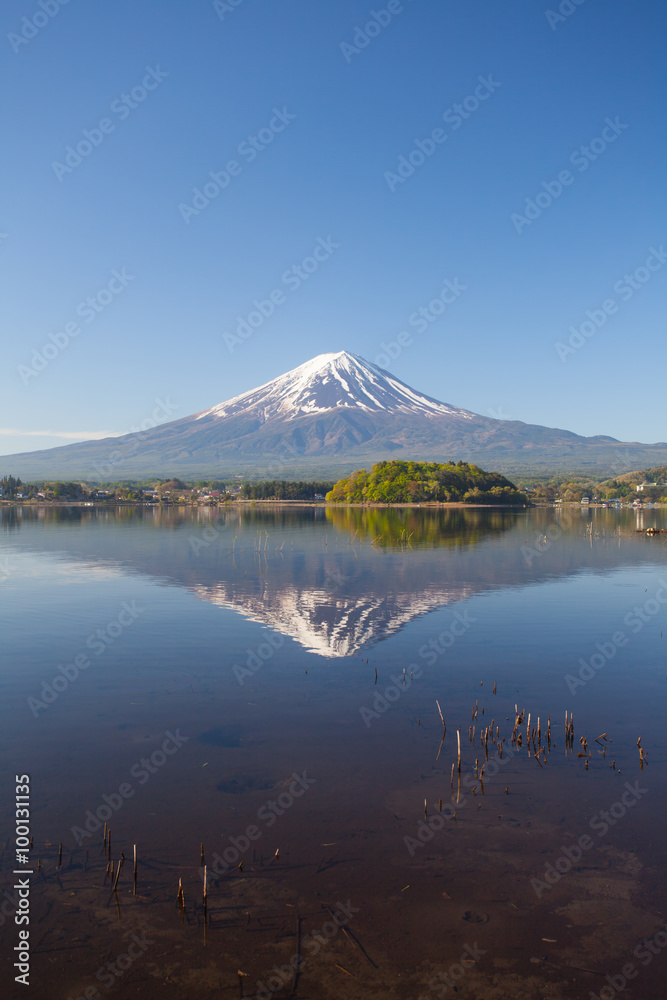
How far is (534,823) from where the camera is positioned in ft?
26.3

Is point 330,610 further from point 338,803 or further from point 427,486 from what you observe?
point 427,486

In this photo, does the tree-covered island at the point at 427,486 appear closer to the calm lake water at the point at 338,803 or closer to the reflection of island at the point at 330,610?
the reflection of island at the point at 330,610

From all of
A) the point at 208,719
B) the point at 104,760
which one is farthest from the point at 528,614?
the point at 104,760

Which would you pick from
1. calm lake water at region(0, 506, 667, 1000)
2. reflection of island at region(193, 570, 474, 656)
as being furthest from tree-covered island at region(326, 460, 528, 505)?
calm lake water at region(0, 506, 667, 1000)

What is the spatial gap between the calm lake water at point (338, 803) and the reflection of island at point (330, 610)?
0.18 m

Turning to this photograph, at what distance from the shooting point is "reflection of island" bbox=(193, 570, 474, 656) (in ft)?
57.4

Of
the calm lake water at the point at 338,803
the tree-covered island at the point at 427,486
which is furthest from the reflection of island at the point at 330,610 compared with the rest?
the tree-covered island at the point at 427,486

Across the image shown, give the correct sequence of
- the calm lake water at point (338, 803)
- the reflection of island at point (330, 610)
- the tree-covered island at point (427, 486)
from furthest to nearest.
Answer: the tree-covered island at point (427, 486), the reflection of island at point (330, 610), the calm lake water at point (338, 803)

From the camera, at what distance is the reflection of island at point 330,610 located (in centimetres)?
1750

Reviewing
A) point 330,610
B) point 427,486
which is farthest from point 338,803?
point 427,486

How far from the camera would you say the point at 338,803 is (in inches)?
332

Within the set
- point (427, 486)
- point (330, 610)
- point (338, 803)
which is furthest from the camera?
point (427, 486)

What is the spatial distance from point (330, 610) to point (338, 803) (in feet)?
42.0

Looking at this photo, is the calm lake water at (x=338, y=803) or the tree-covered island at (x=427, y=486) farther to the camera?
the tree-covered island at (x=427, y=486)
